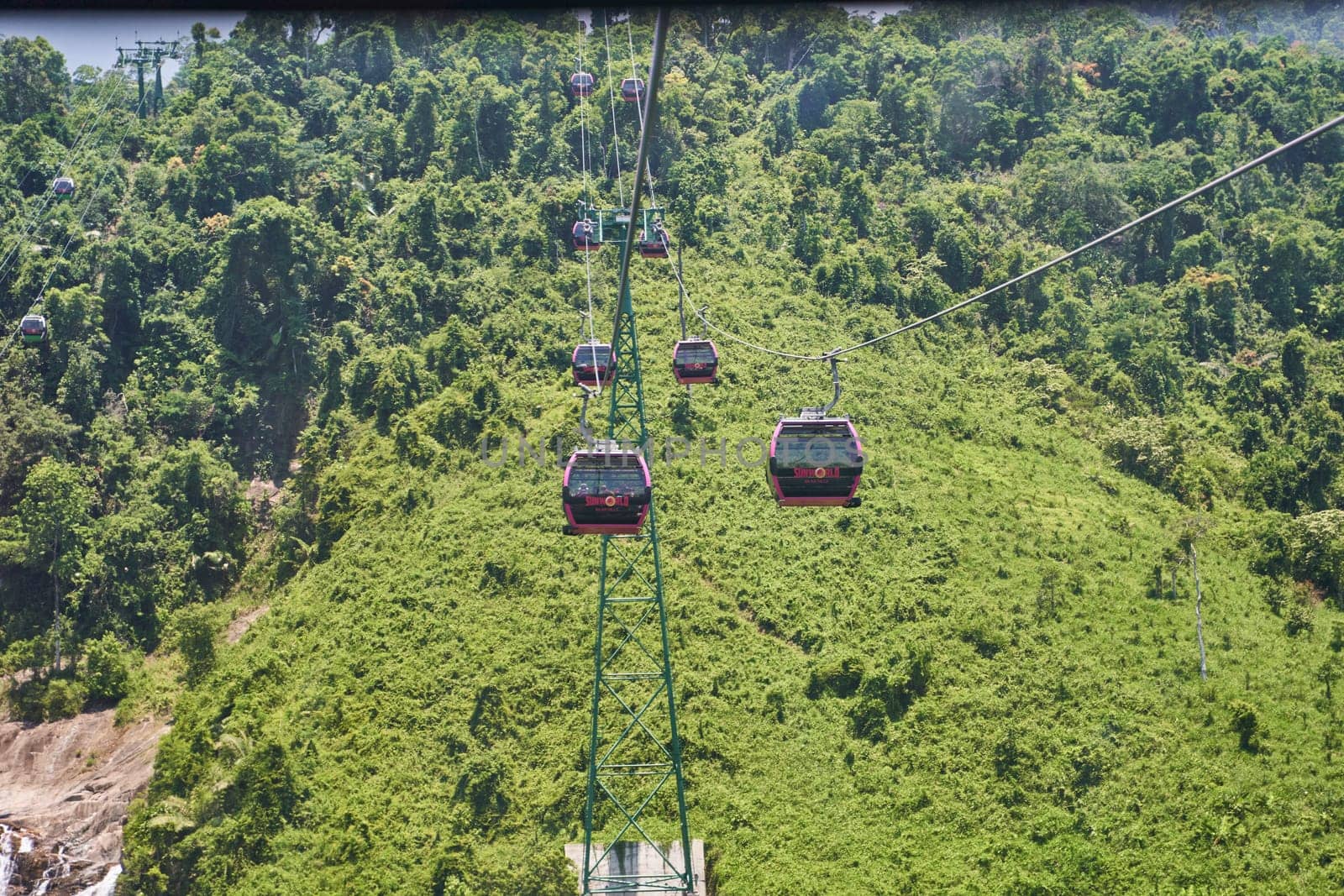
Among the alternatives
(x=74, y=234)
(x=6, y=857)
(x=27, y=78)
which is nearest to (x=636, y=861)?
(x=6, y=857)

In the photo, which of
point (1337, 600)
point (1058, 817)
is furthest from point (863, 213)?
point (1058, 817)

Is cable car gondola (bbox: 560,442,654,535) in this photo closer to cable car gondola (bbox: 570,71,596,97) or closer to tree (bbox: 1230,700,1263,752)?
tree (bbox: 1230,700,1263,752)

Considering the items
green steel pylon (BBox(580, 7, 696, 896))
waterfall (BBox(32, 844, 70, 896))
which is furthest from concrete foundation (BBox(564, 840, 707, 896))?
waterfall (BBox(32, 844, 70, 896))

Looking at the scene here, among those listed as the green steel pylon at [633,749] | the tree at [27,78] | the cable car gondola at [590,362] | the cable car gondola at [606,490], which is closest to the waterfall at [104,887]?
the green steel pylon at [633,749]

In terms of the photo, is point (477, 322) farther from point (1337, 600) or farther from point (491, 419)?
point (1337, 600)

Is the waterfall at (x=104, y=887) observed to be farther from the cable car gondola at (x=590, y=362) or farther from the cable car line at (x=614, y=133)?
the cable car line at (x=614, y=133)

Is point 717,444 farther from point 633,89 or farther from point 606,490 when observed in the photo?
point 633,89
